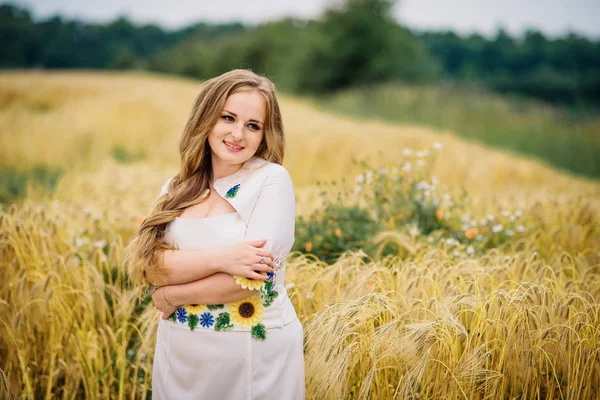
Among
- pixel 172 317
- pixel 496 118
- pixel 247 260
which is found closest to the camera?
pixel 247 260

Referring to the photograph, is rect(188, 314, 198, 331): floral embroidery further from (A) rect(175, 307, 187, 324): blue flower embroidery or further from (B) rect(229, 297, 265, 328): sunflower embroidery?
(B) rect(229, 297, 265, 328): sunflower embroidery

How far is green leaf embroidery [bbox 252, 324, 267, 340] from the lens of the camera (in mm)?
1848

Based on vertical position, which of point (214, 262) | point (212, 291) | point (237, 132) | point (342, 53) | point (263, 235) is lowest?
point (212, 291)

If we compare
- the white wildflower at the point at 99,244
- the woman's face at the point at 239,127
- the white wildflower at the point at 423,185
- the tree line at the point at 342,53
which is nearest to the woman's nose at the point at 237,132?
the woman's face at the point at 239,127

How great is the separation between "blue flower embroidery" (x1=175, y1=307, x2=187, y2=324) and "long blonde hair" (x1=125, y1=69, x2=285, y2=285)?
0.43 feet

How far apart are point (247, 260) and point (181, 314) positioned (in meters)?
0.39

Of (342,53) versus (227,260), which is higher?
(342,53)

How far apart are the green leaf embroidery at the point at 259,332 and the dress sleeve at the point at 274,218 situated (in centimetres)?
19

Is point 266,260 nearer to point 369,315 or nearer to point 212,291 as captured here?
point 212,291

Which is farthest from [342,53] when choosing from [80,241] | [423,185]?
[80,241]

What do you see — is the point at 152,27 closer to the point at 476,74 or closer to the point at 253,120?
the point at 476,74

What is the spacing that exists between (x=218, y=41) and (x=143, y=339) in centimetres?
6026

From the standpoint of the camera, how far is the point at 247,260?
1.75m

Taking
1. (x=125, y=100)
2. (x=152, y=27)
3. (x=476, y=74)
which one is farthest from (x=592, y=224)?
(x=152, y=27)
